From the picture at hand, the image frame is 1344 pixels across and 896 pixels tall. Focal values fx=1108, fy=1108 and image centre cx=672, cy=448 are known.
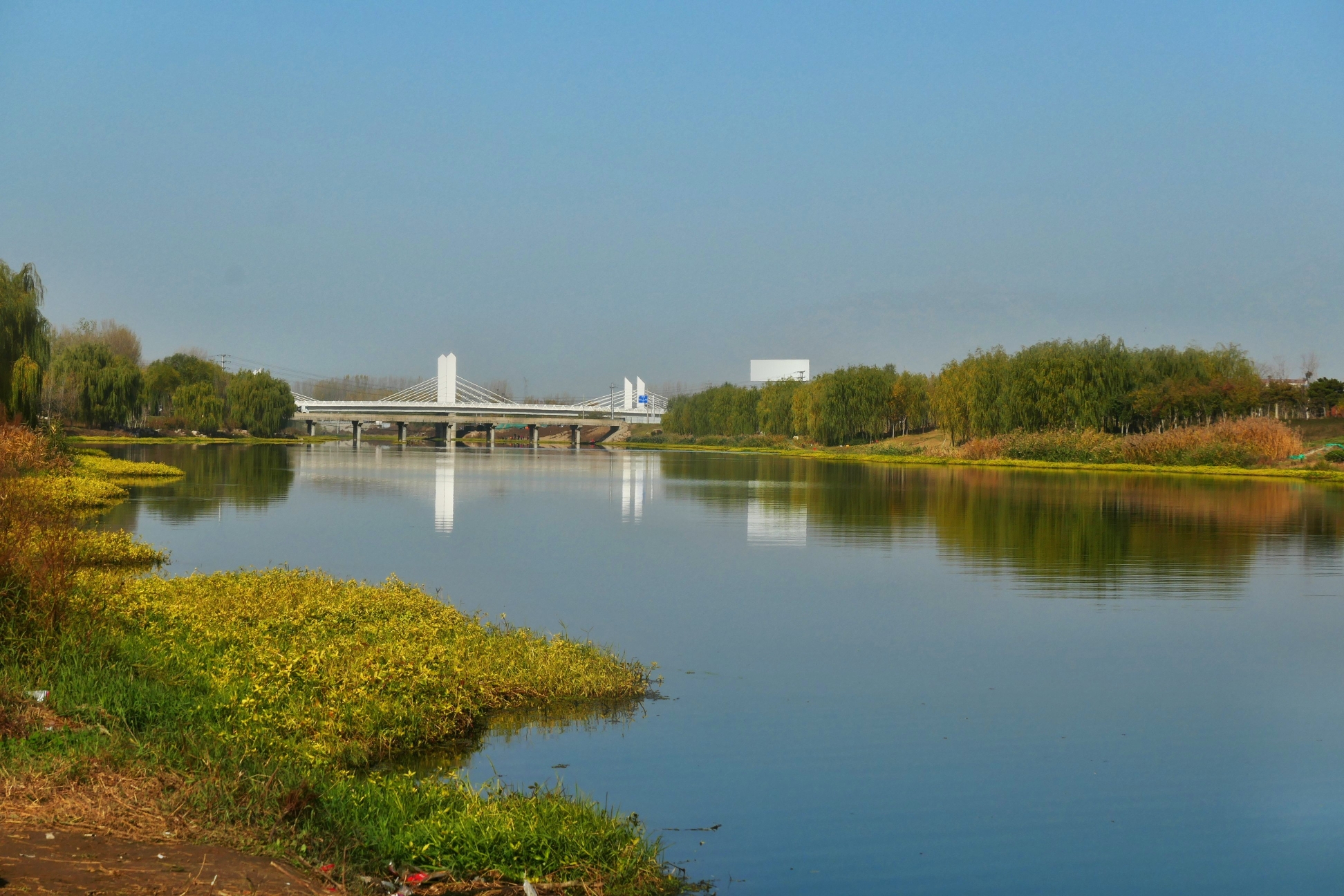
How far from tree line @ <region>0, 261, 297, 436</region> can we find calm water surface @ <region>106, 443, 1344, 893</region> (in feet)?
30.2

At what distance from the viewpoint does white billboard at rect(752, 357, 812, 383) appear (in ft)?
365

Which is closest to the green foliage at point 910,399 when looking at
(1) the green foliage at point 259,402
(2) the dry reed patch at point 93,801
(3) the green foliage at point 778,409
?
(3) the green foliage at point 778,409

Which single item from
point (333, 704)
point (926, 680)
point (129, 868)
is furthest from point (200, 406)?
point (129, 868)

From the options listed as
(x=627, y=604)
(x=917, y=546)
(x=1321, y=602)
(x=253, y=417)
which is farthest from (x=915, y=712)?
(x=253, y=417)

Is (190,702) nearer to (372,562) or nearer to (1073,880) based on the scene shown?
(1073,880)

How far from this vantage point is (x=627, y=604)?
1092 cm

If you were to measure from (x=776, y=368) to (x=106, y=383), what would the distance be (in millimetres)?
70453

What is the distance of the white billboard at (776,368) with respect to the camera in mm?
111312

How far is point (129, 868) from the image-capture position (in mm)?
3590

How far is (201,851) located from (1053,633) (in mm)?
7829

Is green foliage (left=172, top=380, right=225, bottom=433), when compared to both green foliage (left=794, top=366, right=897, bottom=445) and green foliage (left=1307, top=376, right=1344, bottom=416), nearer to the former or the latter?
green foliage (left=794, top=366, right=897, bottom=445)

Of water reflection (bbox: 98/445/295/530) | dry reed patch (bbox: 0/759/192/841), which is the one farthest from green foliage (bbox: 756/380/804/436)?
dry reed patch (bbox: 0/759/192/841)

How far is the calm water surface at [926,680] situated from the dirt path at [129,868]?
1.85 m

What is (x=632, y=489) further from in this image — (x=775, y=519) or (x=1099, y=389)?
(x=1099, y=389)
